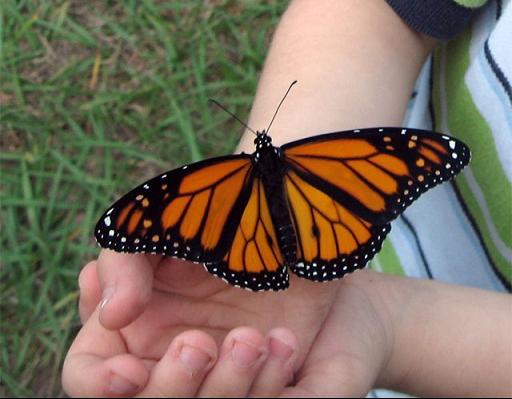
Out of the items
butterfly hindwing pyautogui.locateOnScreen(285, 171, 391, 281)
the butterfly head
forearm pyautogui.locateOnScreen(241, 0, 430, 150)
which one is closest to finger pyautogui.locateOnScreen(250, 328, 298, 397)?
butterfly hindwing pyautogui.locateOnScreen(285, 171, 391, 281)

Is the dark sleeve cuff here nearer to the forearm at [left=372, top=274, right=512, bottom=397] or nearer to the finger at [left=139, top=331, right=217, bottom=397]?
the forearm at [left=372, top=274, right=512, bottom=397]

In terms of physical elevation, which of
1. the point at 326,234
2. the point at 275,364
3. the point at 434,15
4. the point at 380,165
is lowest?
the point at 275,364

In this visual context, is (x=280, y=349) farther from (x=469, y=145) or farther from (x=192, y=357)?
(x=469, y=145)

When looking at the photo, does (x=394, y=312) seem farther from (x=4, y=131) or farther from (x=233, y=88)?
(x=4, y=131)

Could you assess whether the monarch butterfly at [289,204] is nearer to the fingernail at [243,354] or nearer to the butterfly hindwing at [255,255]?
the butterfly hindwing at [255,255]

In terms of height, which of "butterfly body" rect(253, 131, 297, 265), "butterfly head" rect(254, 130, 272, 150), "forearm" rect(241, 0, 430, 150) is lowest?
"butterfly body" rect(253, 131, 297, 265)

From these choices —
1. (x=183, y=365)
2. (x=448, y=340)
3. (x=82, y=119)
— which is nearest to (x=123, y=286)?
(x=183, y=365)

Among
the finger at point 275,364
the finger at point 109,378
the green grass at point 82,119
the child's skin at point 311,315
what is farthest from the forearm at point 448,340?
the green grass at point 82,119
